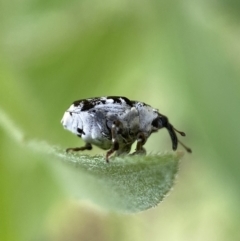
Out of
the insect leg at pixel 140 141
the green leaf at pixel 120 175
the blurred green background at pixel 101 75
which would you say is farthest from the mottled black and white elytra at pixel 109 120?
the blurred green background at pixel 101 75

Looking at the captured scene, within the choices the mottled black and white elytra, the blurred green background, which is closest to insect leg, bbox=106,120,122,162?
the mottled black and white elytra

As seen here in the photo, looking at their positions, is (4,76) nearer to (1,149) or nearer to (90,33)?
(1,149)

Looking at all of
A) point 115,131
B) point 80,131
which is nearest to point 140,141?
point 115,131

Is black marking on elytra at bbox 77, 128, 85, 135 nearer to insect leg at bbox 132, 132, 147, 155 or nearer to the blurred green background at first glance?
insect leg at bbox 132, 132, 147, 155

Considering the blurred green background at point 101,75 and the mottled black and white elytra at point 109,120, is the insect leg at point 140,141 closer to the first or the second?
the mottled black and white elytra at point 109,120

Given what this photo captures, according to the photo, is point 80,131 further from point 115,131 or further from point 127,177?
point 127,177

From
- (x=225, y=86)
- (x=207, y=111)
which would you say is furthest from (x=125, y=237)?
(x=225, y=86)

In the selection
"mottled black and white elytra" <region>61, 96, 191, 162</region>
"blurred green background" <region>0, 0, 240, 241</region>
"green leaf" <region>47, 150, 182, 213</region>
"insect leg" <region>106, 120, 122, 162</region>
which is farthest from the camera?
"blurred green background" <region>0, 0, 240, 241</region>

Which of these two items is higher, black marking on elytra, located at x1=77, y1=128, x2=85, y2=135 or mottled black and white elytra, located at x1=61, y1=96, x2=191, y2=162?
mottled black and white elytra, located at x1=61, y1=96, x2=191, y2=162
